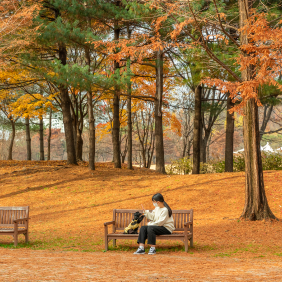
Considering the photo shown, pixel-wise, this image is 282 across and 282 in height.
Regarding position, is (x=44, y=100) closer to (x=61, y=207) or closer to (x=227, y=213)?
(x=61, y=207)

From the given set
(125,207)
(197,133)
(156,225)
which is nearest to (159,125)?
A: (197,133)

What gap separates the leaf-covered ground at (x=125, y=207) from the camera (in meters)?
5.41

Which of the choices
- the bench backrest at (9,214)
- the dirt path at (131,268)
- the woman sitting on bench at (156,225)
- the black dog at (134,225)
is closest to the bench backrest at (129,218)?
the black dog at (134,225)

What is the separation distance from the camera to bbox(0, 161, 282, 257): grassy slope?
265 inches

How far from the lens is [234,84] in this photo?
8.39 meters

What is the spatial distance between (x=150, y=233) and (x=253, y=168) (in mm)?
3795

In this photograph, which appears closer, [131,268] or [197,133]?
[131,268]

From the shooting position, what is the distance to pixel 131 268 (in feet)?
14.3

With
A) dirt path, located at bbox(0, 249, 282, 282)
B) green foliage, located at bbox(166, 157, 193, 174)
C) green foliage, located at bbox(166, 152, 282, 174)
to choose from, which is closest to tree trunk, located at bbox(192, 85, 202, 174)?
green foliage, located at bbox(166, 152, 282, 174)

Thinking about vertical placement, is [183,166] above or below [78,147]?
below

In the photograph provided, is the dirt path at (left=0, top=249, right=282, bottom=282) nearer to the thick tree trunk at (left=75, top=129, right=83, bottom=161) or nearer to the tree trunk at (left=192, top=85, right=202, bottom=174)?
the tree trunk at (left=192, top=85, right=202, bottom=174)

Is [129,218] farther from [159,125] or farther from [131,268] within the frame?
[159,125]

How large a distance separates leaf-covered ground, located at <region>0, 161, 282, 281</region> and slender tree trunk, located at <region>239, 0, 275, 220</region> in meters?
0.32

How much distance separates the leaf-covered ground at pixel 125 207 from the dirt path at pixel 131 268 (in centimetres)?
3
